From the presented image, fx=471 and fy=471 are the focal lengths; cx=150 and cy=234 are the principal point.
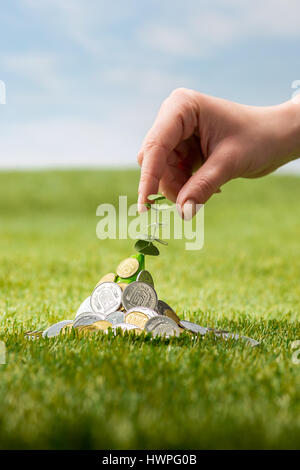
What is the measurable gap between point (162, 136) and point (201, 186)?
0.36 meters

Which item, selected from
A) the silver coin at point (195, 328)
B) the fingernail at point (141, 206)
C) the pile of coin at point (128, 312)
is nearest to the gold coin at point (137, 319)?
the pile of coin at point (128, 312)

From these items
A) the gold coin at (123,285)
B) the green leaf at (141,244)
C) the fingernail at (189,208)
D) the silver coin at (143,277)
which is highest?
the fingernail at (189,208)

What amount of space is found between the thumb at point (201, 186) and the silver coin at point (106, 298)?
0.81 meters

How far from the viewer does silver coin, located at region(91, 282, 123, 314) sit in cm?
318

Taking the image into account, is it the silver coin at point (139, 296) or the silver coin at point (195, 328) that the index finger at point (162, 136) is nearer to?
the silver coin at point (139, 296)

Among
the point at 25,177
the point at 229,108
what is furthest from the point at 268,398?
the point at 25,177

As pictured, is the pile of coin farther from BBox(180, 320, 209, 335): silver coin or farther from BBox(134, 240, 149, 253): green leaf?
BBox(134, 240, 149, 253): green leaf

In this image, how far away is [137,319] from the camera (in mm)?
2980

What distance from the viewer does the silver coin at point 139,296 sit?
10.2 ft

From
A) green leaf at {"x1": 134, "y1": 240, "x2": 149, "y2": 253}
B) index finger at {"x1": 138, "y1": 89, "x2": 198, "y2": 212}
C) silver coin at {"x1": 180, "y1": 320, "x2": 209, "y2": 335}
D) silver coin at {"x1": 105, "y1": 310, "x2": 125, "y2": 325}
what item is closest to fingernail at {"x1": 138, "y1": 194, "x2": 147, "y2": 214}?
index finger at {"x1": 138, "y1": 89, "x2": 198, "y2": 212}

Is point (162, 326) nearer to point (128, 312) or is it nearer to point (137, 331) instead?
point (137, 331)

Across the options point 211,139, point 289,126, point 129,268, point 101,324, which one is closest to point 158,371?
point 101,324

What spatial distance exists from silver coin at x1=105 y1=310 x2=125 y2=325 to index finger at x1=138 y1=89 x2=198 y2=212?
80 centimetres

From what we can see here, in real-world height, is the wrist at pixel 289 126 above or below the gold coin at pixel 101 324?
above
